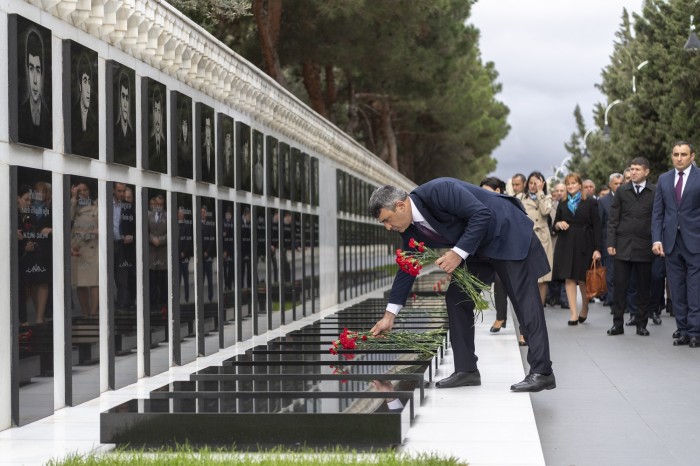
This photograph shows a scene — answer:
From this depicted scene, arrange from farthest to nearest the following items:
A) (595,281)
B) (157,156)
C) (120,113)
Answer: (595,281), (157,156), (120,113)

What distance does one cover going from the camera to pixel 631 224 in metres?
14.6

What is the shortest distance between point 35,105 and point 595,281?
10.4 meters

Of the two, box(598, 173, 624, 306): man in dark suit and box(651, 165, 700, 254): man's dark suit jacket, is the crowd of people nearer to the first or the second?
box(651, 165, 700, 254): man's dark suit jacket

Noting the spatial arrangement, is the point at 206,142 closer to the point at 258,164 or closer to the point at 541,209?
the point at 258,164

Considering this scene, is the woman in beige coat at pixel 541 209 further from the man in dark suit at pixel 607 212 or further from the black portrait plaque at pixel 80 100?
the black portrait plaque at pixel 80 100

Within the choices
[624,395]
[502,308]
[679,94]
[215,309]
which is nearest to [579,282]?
[502,308]

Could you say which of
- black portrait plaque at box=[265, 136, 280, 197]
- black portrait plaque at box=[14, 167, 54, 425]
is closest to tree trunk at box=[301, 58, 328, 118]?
black portrait plaque at box=[265, 136, 280, 197]

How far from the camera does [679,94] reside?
→ 38.5 m

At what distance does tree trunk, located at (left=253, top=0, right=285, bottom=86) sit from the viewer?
2483cm

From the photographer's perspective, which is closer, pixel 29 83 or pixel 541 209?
pixel 29 83

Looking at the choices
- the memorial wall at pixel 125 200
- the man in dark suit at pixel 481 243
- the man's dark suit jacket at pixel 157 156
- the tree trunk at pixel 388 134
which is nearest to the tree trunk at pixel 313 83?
the tree trunk at pixel 388 134

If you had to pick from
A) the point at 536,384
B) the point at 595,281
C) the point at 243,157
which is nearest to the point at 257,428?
the point at 536,384

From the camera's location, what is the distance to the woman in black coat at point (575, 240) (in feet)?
52.8

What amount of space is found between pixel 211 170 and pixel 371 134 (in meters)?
38.5
